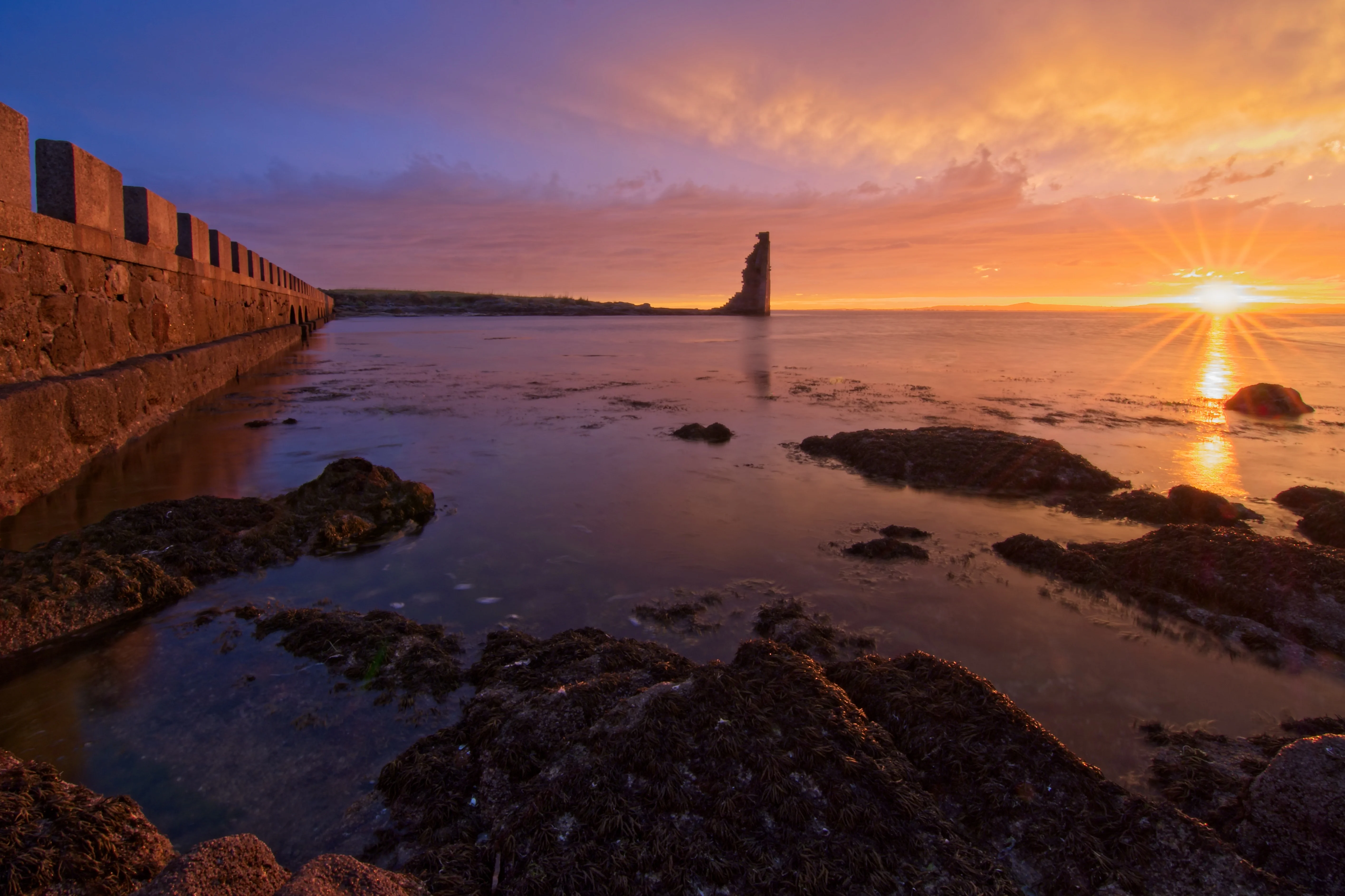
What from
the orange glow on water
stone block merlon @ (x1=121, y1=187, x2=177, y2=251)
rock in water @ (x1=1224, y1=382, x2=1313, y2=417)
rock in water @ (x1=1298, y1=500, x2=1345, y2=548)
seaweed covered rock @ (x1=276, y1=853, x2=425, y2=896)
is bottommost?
seaweed covered rock @ (x1=276, y1=853, x2=425, y2=896)

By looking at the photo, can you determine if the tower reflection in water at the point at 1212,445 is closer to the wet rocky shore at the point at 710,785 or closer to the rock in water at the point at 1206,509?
the rock in water at the point at 1206,509

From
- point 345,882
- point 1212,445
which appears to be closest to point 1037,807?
point 345,882

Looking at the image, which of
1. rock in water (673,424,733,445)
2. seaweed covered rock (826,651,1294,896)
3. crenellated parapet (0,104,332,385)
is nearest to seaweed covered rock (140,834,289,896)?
seaweed covered rock (826,651,1294,896)

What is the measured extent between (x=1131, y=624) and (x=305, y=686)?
3.39 meters

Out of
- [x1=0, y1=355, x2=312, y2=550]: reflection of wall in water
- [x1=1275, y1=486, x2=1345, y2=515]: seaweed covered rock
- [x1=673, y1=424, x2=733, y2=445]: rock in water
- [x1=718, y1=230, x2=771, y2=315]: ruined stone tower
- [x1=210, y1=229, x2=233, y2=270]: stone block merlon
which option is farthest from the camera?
[x1=718, y1=230, x2=771, y2=315]: ruined stone tower

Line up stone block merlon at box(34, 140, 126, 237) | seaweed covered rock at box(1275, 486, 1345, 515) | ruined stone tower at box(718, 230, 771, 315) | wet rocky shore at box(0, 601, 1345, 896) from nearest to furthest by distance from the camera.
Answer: wet rocky shore at box(0, 601, 1345, 896), seaweed covered rock at box(1275, 486, 1345, 515), stone block merlon at box(34, 140, 126, 237), ruined stone tower at box(718, 230, 771, 315)

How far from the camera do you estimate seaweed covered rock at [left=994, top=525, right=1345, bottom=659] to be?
264 centimetres

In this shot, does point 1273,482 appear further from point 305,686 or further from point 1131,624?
point 305,686

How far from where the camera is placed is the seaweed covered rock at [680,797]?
1.31 metres

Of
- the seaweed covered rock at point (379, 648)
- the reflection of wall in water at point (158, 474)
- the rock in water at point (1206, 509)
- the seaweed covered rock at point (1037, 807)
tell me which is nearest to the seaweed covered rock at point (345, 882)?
the seaweed covered rock at point (379, 648)

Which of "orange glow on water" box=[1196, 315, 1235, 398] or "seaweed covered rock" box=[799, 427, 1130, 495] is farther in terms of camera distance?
"orange glow on water" box=[1196, 315, 1235, 398]

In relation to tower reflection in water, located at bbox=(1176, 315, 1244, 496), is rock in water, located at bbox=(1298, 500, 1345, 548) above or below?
below

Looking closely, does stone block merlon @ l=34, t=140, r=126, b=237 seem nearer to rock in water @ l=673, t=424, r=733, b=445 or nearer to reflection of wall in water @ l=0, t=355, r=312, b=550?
reflection of wall in water @ l=0, t=355, r=312, b=550

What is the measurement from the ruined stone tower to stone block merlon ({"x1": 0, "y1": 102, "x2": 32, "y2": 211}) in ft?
207
